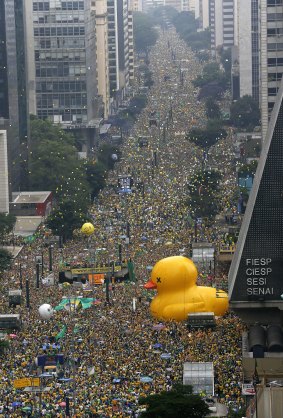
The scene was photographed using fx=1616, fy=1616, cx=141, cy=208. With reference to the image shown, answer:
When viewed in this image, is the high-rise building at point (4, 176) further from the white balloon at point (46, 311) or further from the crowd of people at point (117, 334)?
the white balloon at point (46, 311)

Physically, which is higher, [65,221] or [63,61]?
[63,61]

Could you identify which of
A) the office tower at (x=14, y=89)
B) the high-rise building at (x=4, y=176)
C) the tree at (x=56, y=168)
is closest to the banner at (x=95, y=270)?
the high-rise building at (x=4, y=176)

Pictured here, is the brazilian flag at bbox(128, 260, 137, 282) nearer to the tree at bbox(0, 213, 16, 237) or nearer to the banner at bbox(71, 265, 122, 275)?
the banner at bbox(71, 265, 122, 275)

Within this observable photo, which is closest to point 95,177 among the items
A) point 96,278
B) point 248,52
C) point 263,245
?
point 96,278

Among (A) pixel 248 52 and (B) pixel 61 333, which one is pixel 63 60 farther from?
(B) pixel 61 333

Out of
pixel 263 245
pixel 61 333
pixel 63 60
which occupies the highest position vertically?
pixel 63 60

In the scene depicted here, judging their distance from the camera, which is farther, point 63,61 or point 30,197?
point 63,61
